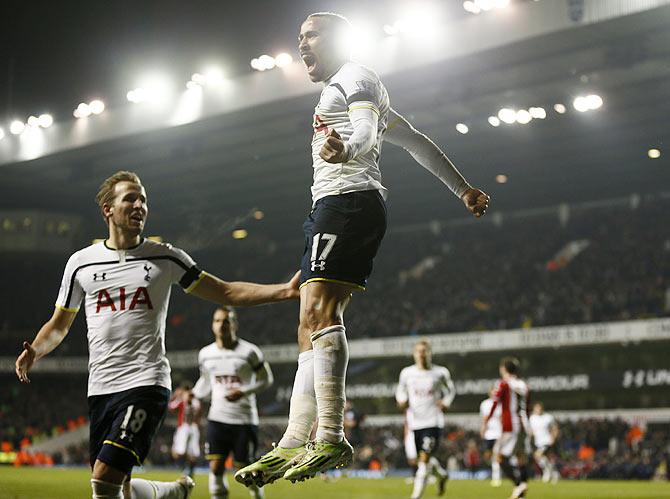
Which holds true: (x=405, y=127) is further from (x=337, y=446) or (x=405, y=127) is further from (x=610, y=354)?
(x=610, y=354)

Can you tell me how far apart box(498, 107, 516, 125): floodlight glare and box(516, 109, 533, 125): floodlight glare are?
12cm

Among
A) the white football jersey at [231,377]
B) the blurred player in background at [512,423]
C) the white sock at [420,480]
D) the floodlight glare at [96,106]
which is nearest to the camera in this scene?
the white football jersey at [231,377]

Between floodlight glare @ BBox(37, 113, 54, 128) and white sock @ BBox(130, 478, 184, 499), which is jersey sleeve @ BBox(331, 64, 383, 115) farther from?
floodlight glare @ BBox(37, 113, 54, 128)

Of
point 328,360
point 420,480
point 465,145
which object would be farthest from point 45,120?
point 328,360

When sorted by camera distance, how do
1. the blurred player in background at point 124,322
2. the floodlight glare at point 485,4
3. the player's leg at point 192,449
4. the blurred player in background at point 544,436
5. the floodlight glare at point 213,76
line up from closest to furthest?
the blurred player in background at point 124,322 < the player's leg at point 192,449 < the floodlight glare at point 485,4 < the blurred player in background at point 544,436 < the floodlight glare at point 213,76

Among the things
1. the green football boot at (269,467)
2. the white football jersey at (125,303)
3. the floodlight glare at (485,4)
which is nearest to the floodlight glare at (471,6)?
the floodlight glare at (485,4)

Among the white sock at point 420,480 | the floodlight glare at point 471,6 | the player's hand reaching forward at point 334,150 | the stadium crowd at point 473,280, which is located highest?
the floodlight glare at point 471,6

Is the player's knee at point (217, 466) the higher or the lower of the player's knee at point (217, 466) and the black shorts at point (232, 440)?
the lower

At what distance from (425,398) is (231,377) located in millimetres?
4526

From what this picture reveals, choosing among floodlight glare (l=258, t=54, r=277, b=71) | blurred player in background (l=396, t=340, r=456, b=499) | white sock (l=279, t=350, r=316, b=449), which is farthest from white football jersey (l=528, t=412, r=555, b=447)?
white sock (l=279, t=350, r=316, b=449)

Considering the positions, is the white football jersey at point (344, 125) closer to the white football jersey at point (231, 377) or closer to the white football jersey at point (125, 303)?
the white football jersey at point (125, 303)

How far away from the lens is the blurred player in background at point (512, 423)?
1461 cm

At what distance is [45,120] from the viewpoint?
33594mm

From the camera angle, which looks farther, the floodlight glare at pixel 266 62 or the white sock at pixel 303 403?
the floodlight glare at pixel 266 62
